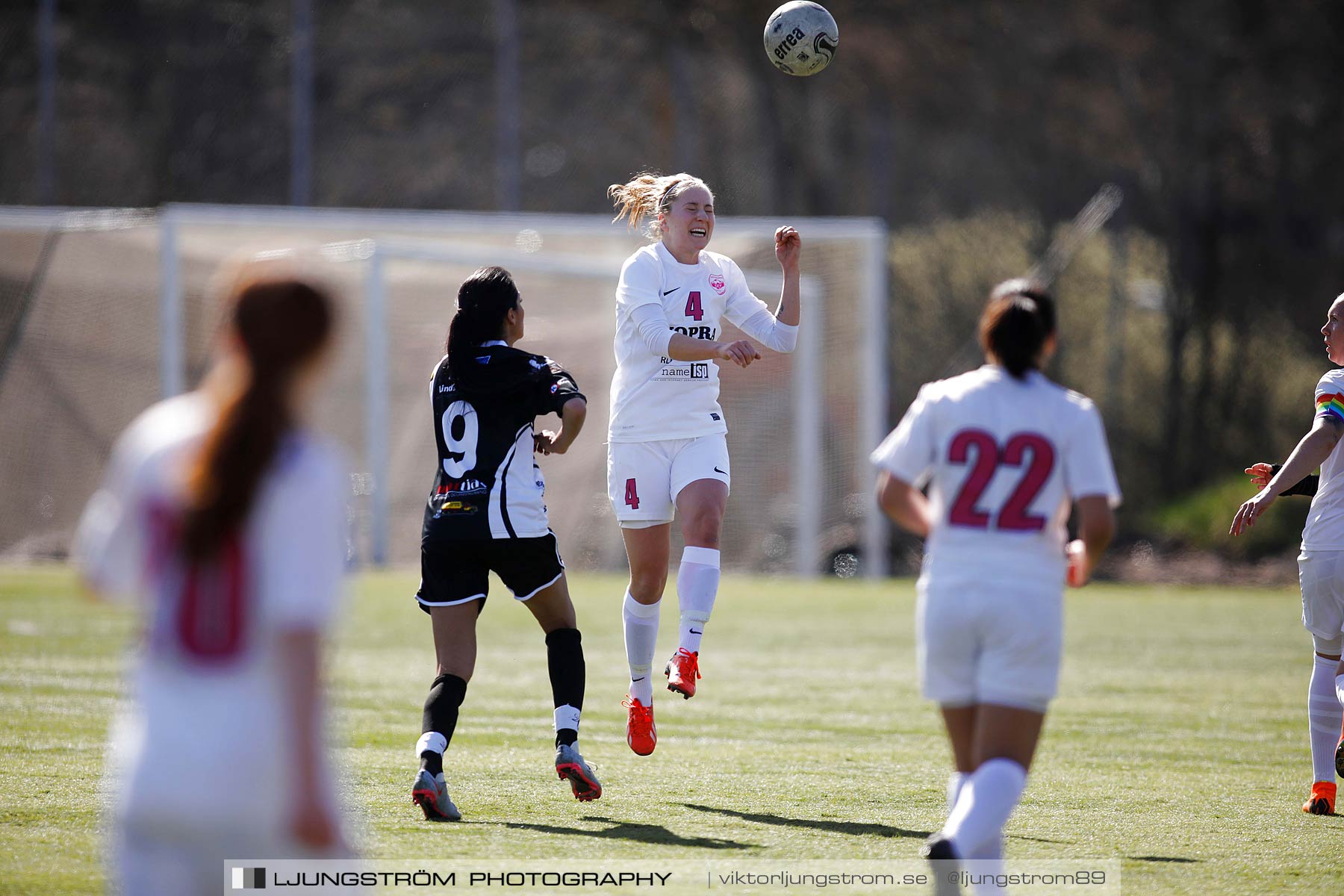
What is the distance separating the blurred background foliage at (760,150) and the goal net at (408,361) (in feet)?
4.65

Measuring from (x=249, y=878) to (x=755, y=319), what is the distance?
3802mm

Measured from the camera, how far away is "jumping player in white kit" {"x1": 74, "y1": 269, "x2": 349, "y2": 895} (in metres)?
2.54

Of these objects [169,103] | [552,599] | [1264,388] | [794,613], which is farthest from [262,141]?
[552,599]

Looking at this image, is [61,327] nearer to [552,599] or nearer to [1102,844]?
[552,599]

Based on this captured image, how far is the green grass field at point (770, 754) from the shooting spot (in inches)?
187

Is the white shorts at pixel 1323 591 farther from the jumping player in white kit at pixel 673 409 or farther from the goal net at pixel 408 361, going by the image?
the goal net at pixel 408 361

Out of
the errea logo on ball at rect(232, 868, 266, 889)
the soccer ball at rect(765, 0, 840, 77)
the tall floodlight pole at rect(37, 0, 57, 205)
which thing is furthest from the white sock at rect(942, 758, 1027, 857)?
the tall floodlight pole at rect(37, 0, 57, 205)

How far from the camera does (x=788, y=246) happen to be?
593 cm

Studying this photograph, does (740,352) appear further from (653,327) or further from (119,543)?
(119,543)

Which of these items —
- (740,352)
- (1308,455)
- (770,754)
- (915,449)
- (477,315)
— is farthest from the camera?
(770,754)

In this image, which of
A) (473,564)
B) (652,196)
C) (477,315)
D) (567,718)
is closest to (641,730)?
(567,718)

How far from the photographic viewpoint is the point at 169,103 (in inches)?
798

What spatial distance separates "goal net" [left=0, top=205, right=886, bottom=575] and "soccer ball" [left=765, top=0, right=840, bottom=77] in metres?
10.1

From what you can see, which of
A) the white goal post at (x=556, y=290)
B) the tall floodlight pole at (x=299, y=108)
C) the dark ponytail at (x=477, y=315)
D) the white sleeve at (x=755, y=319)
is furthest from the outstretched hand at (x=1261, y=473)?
the tall floodlight pole at (x=299, y=108)
